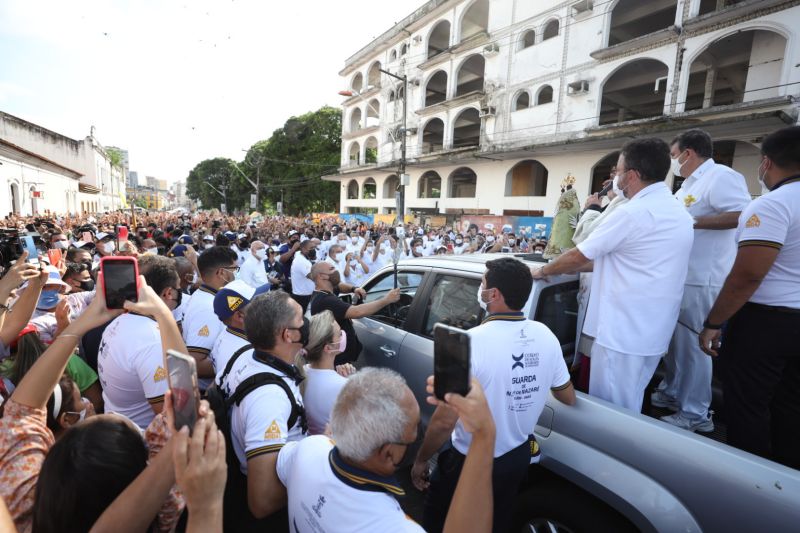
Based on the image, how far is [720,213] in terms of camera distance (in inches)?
96.7

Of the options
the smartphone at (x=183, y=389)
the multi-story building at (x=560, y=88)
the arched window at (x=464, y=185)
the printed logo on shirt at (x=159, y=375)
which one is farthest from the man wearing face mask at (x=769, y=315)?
the arched window at (x=464, y=185)

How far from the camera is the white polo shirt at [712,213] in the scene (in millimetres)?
2439

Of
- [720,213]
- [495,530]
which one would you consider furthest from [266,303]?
[720,213]

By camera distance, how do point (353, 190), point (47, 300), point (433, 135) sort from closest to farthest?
point (47, 300) < point (433, 135) < point (353, 190)

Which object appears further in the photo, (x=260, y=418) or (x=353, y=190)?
(x=353, y=190)

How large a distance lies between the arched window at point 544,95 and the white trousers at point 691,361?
20.7 m

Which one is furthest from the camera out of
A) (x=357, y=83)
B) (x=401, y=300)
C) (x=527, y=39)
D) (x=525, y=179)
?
(x=357, y=83)

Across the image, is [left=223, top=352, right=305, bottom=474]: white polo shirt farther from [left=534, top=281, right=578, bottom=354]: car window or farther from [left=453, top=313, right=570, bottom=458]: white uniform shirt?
[left=534, top=281, right=578, bottom=354]: car window

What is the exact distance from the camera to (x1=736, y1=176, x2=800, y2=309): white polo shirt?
76.8 inches

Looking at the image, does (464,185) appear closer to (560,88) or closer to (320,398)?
(560,88)

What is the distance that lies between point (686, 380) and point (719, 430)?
0.37 meters

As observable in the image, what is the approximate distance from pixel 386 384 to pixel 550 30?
24.5 m

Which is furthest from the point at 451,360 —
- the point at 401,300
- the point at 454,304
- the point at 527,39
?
the point at 527,39

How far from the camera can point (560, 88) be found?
63.9ft
